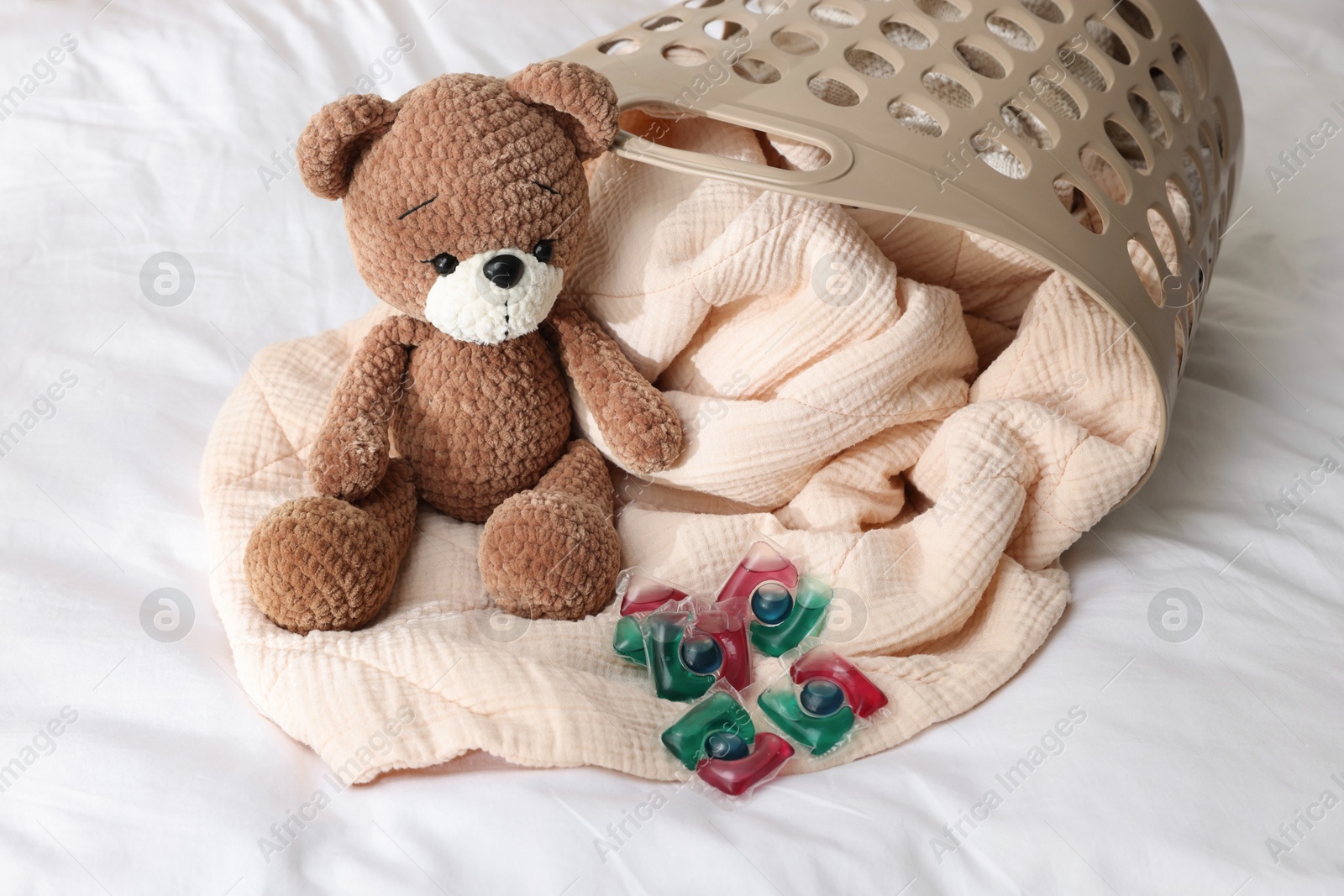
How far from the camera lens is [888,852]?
2.22ft

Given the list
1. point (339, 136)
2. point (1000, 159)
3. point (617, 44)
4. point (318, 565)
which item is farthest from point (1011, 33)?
point (318, 565)

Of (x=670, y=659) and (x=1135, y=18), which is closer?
(x=670, y=659)

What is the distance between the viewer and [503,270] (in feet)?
2.64

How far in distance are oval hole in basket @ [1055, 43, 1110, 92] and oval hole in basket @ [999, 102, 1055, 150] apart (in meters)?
0.05

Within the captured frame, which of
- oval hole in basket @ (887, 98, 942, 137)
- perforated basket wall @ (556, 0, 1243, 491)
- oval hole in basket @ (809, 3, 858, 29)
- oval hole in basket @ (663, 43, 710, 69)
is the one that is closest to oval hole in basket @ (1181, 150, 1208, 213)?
perforated basket wall @ (556, 0, 1243, 491)

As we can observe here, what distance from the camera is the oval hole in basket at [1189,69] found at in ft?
3.27

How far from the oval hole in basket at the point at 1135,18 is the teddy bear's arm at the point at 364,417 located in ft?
2.35

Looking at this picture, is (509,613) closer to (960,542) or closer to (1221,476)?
(960,542)

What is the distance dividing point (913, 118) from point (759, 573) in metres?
0.45

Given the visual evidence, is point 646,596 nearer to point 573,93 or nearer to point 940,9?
point 573,93

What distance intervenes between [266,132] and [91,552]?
697 mm

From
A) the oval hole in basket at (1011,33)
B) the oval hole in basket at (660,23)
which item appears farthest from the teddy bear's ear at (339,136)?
the oval hole in basket at (1011,33)

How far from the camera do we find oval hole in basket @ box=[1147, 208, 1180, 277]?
3.00 ft

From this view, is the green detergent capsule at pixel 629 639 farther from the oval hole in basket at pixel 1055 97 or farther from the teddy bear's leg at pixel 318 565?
the oval hole in basket at pixel 1055 97
